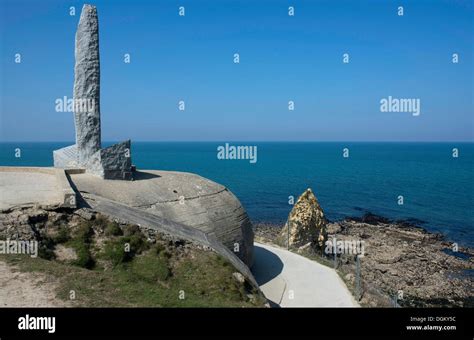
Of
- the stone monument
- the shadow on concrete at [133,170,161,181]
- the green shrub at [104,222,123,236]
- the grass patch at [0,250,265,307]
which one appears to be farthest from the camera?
the shadow on concrete at [133,170,161,181]

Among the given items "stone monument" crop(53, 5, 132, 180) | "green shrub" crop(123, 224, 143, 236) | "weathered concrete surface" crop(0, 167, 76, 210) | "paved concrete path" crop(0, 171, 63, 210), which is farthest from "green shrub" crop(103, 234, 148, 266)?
"stone monument" crop(53, 5, 132, 180)

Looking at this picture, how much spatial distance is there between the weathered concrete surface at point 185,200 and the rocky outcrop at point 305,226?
10.9 metres

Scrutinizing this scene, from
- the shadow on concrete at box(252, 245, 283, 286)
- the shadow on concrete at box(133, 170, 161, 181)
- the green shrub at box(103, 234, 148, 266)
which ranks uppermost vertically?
the shadow on concrete at box(133, 170, 161, 181)

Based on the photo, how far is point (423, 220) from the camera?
5628 cm

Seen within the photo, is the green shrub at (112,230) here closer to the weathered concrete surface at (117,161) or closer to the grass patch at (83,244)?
the grass patch at (83,244)

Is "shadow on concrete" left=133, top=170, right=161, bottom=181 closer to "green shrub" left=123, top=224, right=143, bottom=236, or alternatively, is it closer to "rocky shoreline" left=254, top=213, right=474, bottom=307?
"green shrub" left=123, top=224, right=143, bottom=236

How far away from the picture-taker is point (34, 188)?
17000 millimetres

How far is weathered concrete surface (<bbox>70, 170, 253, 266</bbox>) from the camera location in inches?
750

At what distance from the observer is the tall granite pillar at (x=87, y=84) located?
21.3 meters

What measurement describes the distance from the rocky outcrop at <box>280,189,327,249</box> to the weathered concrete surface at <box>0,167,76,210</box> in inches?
736

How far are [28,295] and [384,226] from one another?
153 feet

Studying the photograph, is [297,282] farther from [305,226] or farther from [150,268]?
[305,226]

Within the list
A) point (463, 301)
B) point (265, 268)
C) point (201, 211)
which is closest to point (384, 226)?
point (463, 301)
